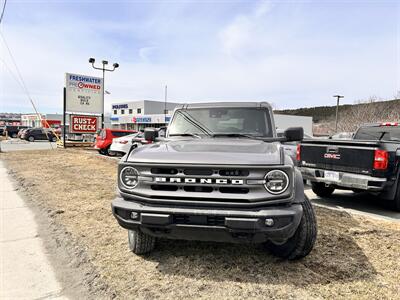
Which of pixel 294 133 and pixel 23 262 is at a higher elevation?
pixel 294 133

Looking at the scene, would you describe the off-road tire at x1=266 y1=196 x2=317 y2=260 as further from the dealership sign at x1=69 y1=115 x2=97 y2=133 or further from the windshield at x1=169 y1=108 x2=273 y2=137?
the dealership sign at x1=69 y1=115 x2=97 y2=133

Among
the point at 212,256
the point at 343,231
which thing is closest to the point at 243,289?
the point at 212,256

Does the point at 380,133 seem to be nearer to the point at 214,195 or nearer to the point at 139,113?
the point at 214,195

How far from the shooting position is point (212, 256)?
358 centimetres

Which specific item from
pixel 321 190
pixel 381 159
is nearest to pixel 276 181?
pixel 381 159

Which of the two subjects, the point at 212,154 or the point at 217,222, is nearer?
the point at 217,222

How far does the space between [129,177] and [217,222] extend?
99 cm

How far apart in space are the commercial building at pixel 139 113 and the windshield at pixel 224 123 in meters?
51.0

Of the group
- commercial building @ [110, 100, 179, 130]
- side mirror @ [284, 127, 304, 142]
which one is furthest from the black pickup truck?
commercial building @ [110, 100, 179, 130]

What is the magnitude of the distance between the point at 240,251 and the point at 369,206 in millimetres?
4356

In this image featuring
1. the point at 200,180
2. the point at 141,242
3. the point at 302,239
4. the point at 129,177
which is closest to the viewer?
the point at 200,180

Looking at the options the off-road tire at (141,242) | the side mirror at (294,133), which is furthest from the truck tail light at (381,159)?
the off-road tire at (141,242)

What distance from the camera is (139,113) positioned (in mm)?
71250

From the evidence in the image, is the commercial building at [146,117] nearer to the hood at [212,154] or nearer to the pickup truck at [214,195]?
the hood at [212,154]
